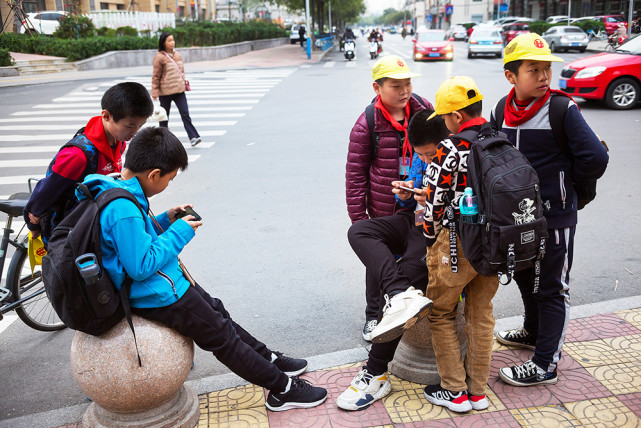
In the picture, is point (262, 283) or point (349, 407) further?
point (262, 283)

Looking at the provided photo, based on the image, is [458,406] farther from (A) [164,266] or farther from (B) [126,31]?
(B) [126,31]

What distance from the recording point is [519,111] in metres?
3.11

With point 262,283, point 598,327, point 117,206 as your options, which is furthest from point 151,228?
point 598,327

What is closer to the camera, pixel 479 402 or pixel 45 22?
pixel 479 402

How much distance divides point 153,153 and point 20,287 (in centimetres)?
209

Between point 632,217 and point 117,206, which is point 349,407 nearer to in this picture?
point 117,206

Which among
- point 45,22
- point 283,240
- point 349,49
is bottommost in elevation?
point 283,240

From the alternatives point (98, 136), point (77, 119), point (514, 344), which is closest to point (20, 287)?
point (98, 136)

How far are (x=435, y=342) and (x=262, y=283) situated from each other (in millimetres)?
2272

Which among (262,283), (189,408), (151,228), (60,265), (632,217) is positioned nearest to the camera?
(60,265)

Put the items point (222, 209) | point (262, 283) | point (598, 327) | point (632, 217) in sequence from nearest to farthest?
point (598, 327)
point (262, 283)
point (632, 217)
point (222, 209)

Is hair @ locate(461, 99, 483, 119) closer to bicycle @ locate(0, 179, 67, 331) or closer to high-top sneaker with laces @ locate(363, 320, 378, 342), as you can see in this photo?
high-top sneaker with laces @ locate(363, 320, 378, 342)

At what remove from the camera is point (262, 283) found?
5074 millimetres

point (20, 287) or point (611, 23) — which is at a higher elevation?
point (611, 23)
